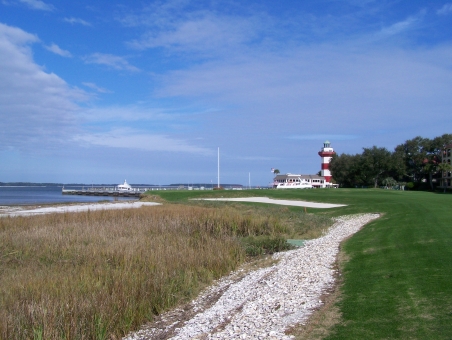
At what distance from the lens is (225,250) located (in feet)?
45.6

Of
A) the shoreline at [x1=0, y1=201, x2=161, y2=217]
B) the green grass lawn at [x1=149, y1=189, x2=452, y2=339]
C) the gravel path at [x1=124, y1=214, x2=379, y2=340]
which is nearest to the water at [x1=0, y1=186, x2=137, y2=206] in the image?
the shoreline at [x1=0, y1=201, x2=161, y2=217]

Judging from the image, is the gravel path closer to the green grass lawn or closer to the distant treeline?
the green grass lawn

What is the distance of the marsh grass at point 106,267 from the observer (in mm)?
7496

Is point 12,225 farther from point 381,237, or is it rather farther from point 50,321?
point 381,237

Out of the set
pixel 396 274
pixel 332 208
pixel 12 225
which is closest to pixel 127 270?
pixel 396 274

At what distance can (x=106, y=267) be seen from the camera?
11.1 metres

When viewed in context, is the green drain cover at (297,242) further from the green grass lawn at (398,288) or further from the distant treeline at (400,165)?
the distant treeline at (400,165)

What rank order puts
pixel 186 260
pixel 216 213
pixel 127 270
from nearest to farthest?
1. pixel 127 270
2. pixel 186 260
3. pixel 216 213

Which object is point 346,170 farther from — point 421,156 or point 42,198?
point 42,198

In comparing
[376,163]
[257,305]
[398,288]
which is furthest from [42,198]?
[398,288]

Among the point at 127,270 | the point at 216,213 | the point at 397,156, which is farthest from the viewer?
the point at 397,156

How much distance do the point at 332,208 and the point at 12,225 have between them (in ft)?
66.7

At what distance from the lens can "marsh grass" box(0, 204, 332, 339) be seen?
7.50 m

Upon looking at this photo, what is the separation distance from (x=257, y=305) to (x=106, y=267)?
4.95m
